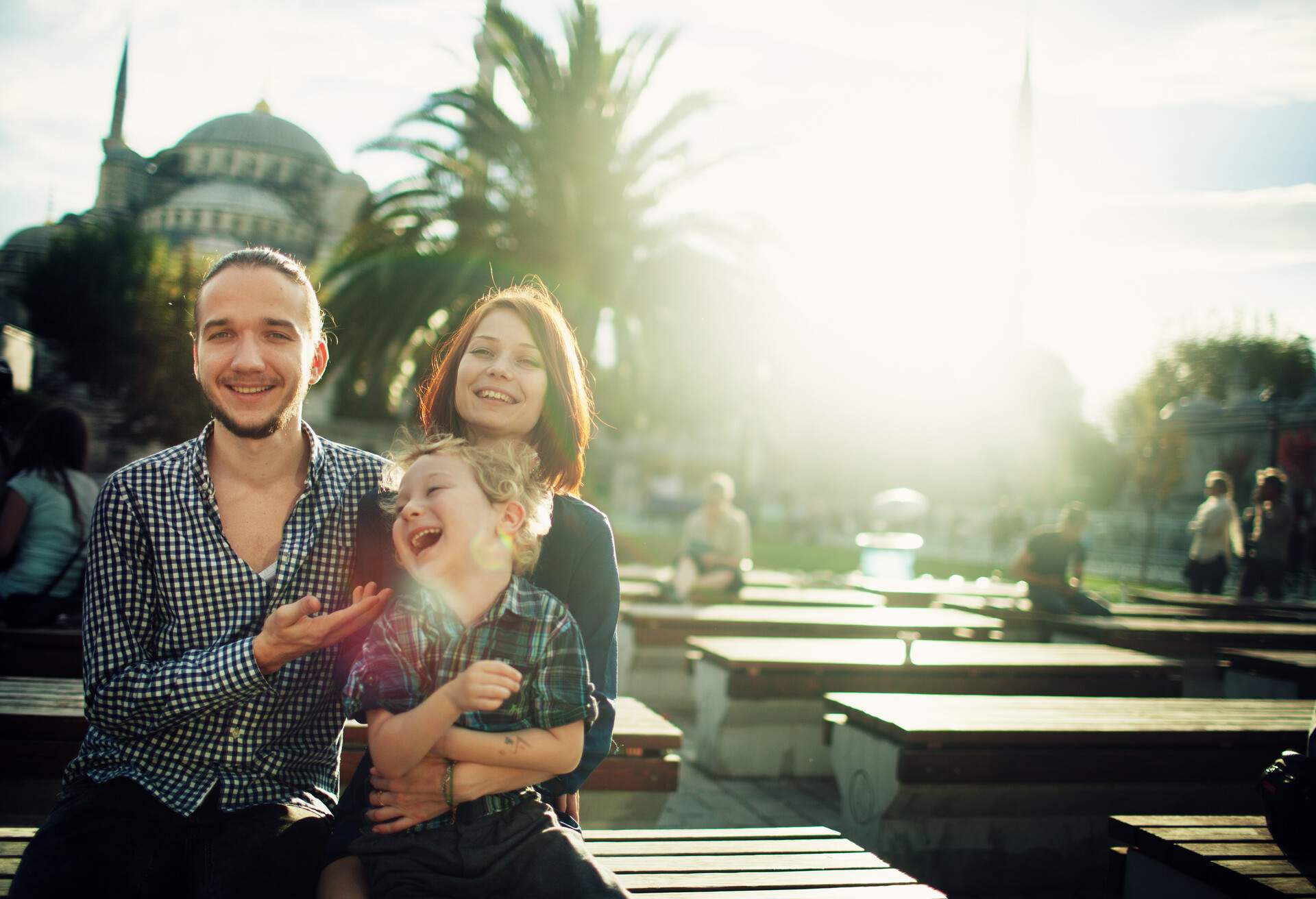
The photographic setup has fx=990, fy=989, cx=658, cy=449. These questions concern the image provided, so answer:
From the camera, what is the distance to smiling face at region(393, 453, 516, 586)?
232cm

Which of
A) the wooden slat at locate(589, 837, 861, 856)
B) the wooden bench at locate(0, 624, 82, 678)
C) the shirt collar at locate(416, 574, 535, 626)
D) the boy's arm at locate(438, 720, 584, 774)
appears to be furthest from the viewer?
the wooden bench at locate(0, 624, 82, 678)

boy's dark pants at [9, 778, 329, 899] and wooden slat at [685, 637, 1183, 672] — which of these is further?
wooden slat at [685, 637, 1183, 672]

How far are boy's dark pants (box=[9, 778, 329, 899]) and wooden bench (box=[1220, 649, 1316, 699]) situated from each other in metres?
6.64

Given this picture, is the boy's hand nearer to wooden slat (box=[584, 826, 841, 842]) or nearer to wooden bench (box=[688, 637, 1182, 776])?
Answer: wooden slat (box=[584, 826, 841, 842])

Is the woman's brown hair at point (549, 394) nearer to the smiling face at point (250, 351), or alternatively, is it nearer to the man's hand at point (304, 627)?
the smiling face at point (250, 351)

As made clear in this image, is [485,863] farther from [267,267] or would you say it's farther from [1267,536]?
[1267,536]

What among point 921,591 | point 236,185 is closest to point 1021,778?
point 921,591

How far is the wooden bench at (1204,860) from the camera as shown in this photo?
2.98m

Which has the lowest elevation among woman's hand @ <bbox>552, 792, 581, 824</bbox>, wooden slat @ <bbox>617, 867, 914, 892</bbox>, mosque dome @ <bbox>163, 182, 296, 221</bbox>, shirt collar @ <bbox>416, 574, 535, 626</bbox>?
wooden slat @ <bbox>617, 867, 914, 892</bbox>

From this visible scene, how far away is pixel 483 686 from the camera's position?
2.13 metres

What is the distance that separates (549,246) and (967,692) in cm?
1227

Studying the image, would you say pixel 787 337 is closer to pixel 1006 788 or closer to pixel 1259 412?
pixel 1006 788

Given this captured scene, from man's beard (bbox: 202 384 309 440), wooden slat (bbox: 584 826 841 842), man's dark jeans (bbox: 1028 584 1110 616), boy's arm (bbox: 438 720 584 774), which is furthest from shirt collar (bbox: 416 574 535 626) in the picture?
man's dark jeans (bbox: 1028 584 1110 616)

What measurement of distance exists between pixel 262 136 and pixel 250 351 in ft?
335
